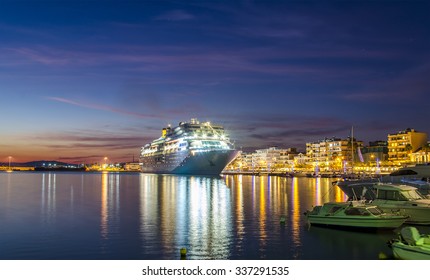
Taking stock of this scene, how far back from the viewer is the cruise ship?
122 metres

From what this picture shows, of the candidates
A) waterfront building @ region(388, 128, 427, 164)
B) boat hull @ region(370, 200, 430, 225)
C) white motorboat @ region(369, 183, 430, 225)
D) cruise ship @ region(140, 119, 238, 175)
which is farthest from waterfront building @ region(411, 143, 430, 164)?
boat hull @ region(370, 200, 430, 225)

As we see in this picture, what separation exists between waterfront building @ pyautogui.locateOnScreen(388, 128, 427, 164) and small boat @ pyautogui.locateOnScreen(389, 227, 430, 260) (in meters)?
141

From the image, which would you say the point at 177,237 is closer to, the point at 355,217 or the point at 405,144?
the point at 355,217

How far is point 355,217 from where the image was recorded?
25859 millimetres

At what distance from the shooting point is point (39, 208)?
145ft

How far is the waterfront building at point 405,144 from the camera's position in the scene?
151 metres

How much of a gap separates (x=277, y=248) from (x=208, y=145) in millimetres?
105983

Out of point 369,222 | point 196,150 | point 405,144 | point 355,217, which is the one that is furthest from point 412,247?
point 405,144

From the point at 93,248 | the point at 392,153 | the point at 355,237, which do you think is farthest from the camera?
the point at 392,153

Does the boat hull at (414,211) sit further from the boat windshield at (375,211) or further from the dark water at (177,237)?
the dark water at (177,237)

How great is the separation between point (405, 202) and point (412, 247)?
1170 centimetres

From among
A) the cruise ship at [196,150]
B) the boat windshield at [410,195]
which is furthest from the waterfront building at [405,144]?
the boat windshield at [410,195]
